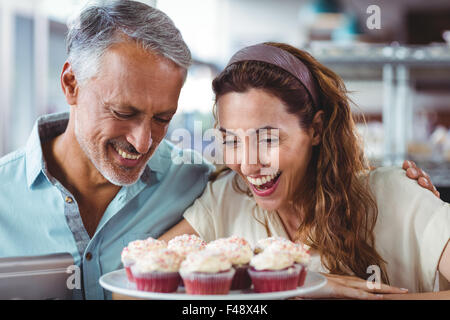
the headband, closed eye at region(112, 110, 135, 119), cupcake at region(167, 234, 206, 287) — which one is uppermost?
the headband

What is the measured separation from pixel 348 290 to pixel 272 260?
0.20 m

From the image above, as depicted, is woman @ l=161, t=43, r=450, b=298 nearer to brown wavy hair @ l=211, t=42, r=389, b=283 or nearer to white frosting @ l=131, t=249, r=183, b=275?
brown wavy hair @ l=211, t=42, r=389, b=283

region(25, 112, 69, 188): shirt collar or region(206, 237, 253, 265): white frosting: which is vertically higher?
region(25, 112, 69, 188): shirt collar

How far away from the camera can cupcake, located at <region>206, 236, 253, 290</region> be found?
1.34 m

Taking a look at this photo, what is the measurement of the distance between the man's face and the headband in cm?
22

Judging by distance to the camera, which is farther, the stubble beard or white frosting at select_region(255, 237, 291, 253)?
the stubble beard

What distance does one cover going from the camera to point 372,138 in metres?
3.74

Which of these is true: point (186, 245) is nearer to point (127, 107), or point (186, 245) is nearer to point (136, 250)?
point (136, 250)

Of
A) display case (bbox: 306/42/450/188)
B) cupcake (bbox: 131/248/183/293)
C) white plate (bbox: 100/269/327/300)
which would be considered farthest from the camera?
display case (bbox: 306/42/450/188)

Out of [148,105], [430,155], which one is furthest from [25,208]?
[430,155]

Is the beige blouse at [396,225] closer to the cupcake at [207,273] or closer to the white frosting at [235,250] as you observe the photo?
the white frosting at [235,250]

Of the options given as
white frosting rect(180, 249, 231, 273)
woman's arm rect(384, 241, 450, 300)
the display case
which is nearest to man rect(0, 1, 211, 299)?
white frosting rect(180, 249, 231, 273)

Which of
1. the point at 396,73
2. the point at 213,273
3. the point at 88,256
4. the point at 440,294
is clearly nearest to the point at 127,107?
the point at 88,256

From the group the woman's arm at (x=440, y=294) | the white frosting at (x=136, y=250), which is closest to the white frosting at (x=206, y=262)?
the white frosting at (x=136, y=250)
